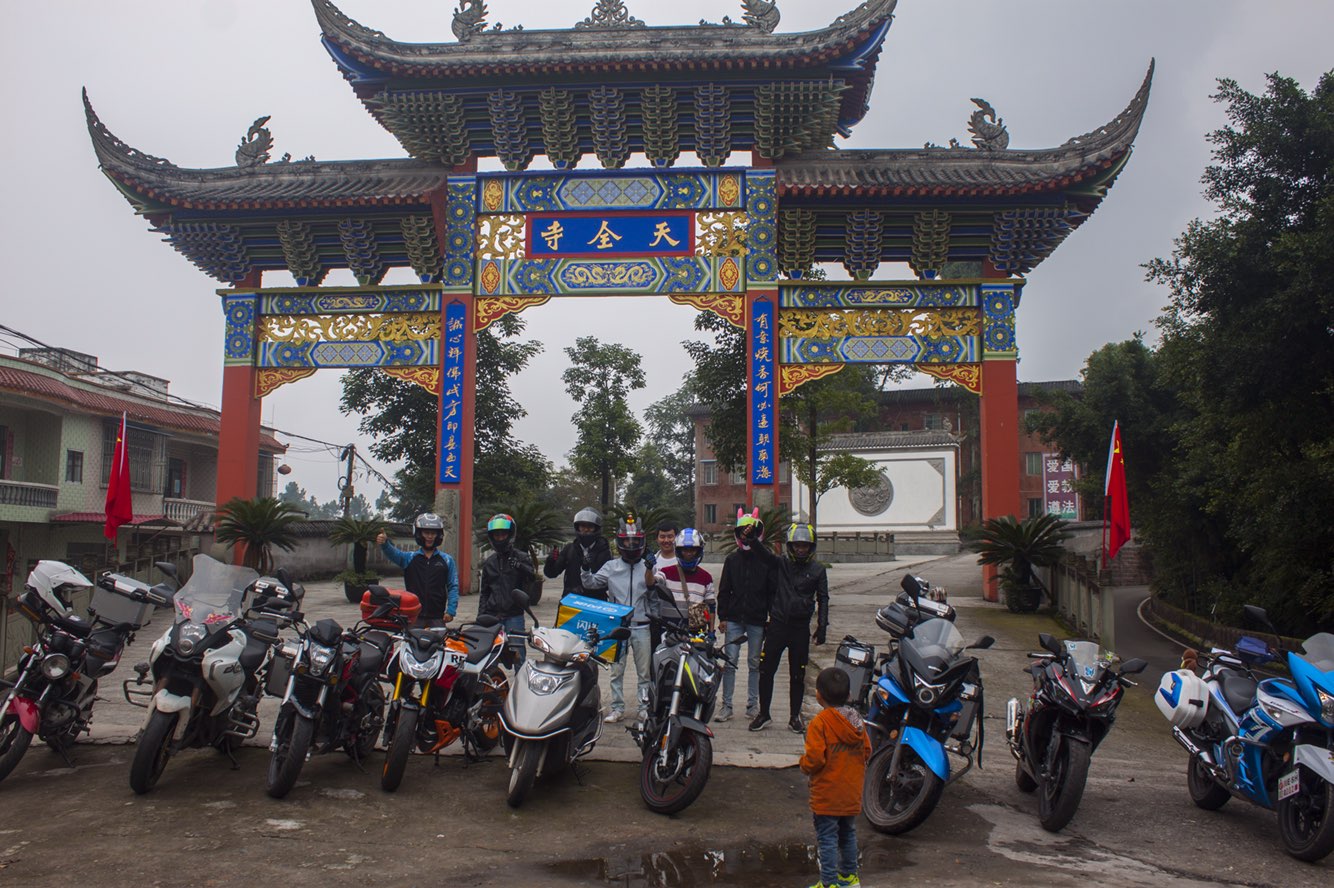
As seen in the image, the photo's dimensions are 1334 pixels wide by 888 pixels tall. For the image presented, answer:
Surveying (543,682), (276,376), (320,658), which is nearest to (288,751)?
(320,658)

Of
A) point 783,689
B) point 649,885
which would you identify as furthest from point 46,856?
point 783,689

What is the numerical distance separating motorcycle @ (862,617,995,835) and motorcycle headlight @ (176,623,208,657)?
4008 millimetres

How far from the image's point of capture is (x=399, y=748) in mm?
6074

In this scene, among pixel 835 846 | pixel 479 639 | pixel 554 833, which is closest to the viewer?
pixel 835 846

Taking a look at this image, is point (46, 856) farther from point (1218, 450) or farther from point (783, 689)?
point (1218, 450)

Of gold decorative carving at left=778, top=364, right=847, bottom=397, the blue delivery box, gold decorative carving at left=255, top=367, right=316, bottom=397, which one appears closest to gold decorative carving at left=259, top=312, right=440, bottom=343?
gold decorative carving at left=255, top=367, right=316, bottom=397

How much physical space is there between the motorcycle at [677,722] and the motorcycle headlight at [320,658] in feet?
6.26

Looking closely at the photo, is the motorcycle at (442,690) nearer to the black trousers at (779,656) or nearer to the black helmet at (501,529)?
the black helmet at (501,529)

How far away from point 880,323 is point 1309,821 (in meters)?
11.5

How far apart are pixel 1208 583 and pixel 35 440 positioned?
27.2m

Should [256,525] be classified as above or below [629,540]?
above

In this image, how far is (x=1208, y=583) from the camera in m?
20.0

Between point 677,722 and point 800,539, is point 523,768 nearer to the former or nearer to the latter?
point 677,722

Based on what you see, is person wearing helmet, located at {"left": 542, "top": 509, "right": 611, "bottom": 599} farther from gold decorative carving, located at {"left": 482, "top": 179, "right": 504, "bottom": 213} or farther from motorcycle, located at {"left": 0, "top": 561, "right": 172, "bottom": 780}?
gold decorative carving, located at {"left": 482, "top": 179, "right": 504, "bottom": 213}
